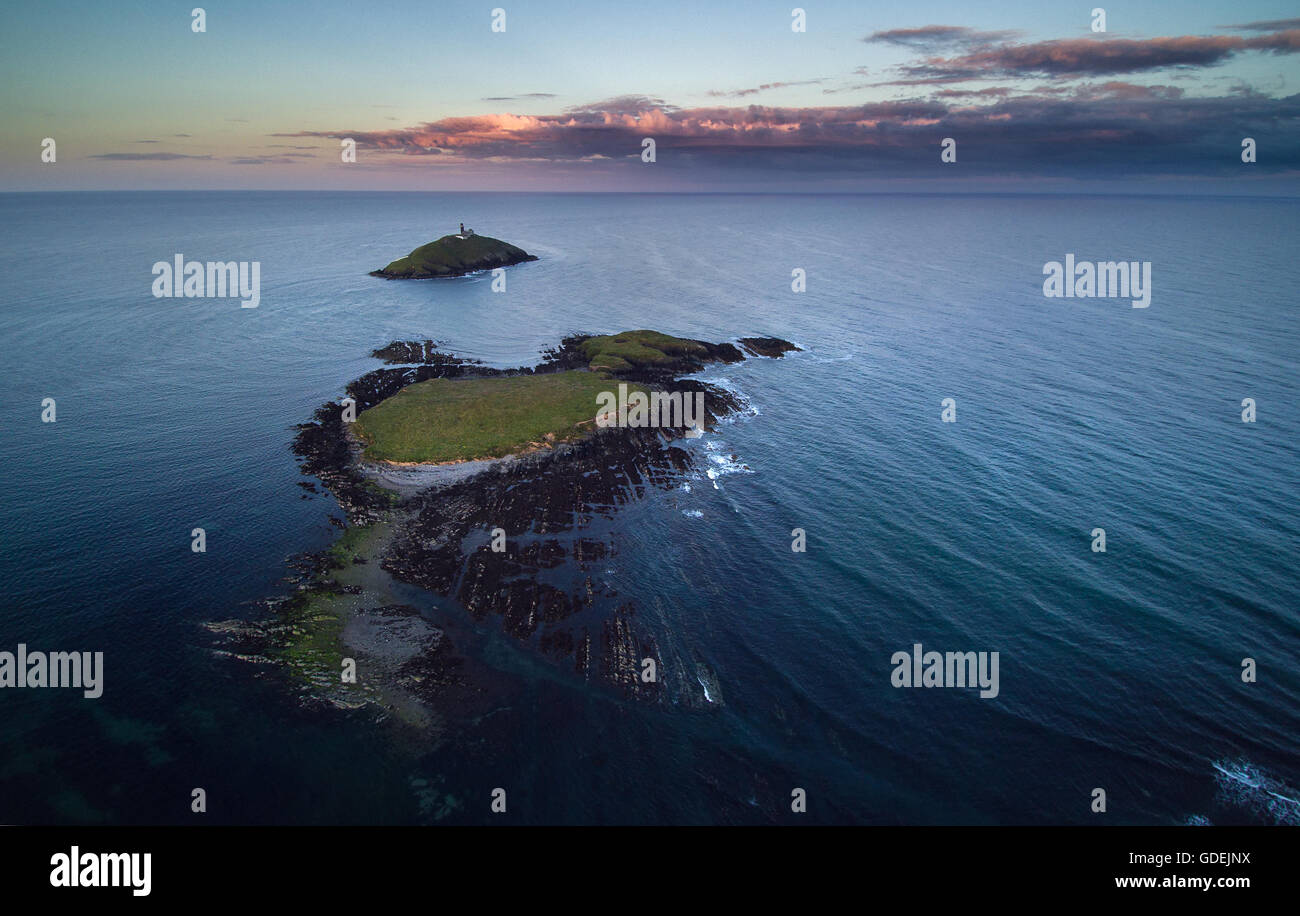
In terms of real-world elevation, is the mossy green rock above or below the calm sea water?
above

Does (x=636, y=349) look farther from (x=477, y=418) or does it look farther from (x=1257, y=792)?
(x=1257, y=792)

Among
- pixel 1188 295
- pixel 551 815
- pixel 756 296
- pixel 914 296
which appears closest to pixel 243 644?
pixel 551 815

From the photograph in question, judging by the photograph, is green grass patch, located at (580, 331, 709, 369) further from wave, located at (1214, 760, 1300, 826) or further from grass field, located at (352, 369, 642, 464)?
wave, located at (1214, 760, 1300, 826)

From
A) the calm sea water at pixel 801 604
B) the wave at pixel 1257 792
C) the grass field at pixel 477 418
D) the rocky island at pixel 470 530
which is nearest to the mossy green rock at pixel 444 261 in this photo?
the calm sea water at pixel 801 604

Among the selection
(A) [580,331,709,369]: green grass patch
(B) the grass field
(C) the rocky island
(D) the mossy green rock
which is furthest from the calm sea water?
(D) the mossy green rock

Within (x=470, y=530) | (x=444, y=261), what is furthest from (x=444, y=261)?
(x=470, y=530)

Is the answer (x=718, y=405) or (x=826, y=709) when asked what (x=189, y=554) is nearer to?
(x=826, y=709)

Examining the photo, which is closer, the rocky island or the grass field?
the rocky island
